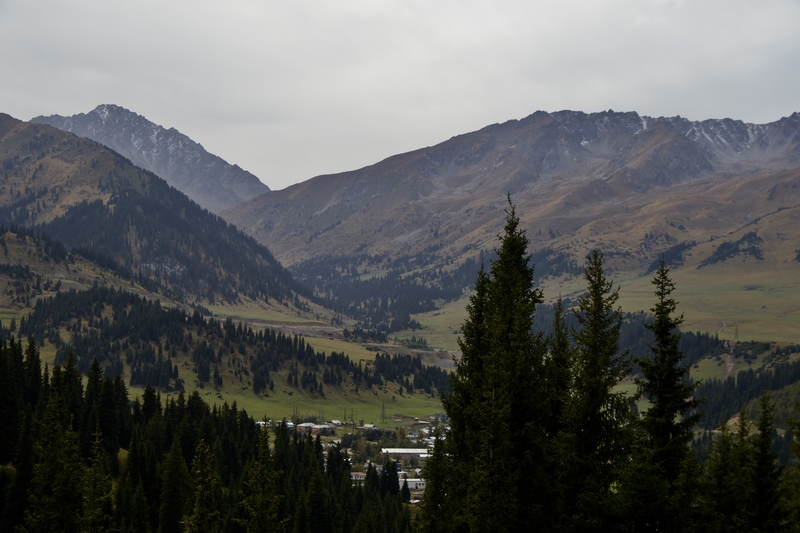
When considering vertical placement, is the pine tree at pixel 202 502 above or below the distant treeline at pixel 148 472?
above

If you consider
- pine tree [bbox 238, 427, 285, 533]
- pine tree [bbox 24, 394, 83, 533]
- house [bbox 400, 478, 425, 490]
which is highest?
pine tree [bbox 238, 427, 285, 533]

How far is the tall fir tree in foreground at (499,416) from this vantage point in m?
30.4

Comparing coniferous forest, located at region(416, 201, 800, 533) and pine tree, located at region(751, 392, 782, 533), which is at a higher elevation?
coniferous forest, located at region(416, 201, 800, 533)

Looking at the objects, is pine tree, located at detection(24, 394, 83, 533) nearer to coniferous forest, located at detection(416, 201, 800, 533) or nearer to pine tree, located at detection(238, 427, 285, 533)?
pine tree, located at detection(238, 427, 285, 533)

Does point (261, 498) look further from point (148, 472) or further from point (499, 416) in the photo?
point (148, 472)

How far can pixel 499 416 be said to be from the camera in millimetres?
30453

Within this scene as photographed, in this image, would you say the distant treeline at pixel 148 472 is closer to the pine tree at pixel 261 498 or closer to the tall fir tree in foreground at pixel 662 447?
the pine tree at pixel 261 498

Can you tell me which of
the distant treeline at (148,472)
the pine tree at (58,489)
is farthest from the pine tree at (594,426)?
the pine tree at (58,489)

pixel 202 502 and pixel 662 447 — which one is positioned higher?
pixel 662 447

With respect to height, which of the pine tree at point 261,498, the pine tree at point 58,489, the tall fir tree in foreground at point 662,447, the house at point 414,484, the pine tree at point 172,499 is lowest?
the house at point 414,484

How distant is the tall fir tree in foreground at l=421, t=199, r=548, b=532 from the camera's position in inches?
1198

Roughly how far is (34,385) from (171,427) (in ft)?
75.3

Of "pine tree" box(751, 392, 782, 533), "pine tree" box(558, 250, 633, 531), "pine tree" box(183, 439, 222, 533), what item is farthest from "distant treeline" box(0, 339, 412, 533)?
"pine tree" box(751, 392, 782, 533)

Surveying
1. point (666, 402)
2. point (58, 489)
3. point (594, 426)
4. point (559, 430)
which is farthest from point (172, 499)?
point (666, 402)
